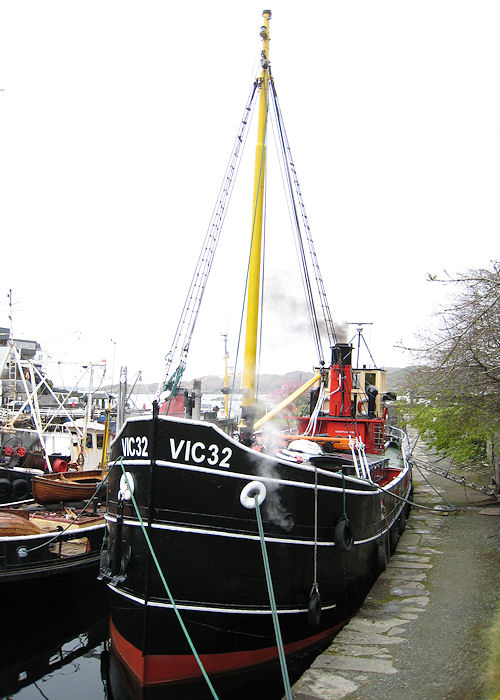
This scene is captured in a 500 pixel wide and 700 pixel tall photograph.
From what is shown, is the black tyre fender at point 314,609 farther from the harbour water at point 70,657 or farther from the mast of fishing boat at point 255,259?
the mast of fishing boat at point 255,259

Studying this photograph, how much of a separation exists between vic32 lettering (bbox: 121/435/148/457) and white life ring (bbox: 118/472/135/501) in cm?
29

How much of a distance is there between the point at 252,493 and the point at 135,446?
1619 millimetres

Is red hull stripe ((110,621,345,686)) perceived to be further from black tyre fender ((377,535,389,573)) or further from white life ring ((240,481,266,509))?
black tyre fender ((377,535,389,573))

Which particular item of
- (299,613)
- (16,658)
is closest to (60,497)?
(16,658)

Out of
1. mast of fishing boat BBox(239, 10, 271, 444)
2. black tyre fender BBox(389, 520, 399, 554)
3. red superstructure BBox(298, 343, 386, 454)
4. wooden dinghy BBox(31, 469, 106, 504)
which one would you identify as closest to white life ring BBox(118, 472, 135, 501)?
mast of fishing boat BBox(239, 10, 271, 444)

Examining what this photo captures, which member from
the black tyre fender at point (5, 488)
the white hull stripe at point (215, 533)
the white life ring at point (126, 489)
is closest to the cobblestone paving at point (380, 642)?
the white hull stripe at point (215, 533)

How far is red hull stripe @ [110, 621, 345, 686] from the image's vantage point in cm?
669

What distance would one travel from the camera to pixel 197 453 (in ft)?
22.0

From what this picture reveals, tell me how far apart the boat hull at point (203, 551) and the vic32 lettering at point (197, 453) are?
0.01 metres

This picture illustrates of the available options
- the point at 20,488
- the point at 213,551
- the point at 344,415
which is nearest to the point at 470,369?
the point at 344,415

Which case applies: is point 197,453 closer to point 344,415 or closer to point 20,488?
point 344,415

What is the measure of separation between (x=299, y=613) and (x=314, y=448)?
3122mm

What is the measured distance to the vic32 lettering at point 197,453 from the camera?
6.66 m

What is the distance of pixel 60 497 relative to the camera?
1338 cm
